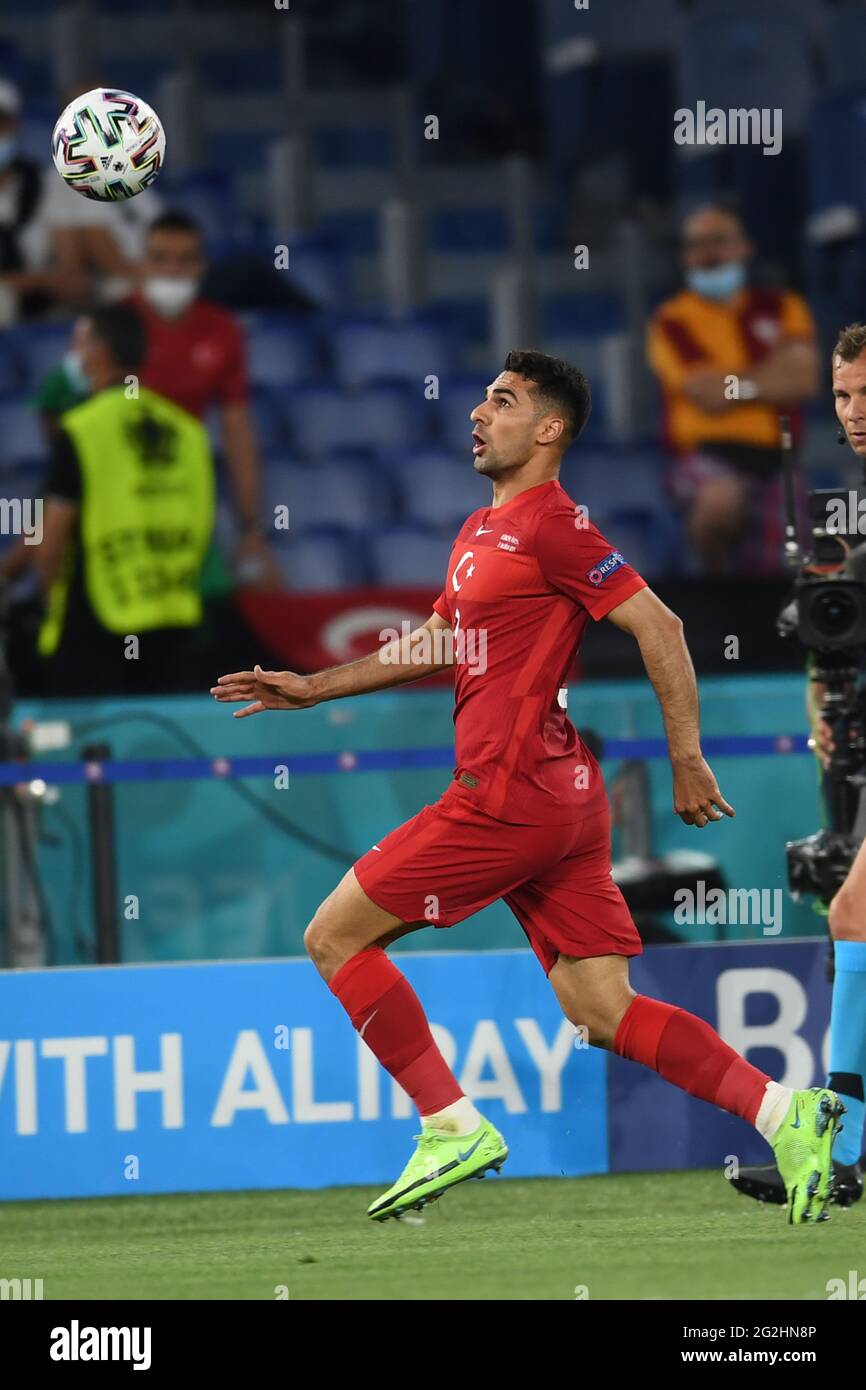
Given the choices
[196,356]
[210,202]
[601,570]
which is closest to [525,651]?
[601,570]

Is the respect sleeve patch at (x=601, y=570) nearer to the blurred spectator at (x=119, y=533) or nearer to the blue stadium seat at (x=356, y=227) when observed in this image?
the blurred spectator at (x=119, y=533)

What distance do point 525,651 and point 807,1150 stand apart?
1.17 metres

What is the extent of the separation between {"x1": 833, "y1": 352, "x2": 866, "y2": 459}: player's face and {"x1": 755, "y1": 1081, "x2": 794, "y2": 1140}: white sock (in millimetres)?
1377

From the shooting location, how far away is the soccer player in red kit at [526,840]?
15.9ft

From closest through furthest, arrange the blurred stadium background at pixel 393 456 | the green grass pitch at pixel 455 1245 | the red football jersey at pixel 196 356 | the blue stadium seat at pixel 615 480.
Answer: the green grass pitch at pixel 455 1245
the blurred stadium background at pixel 393 456
the red football jersey at pixel 196 356
the blue stadium seat at pixel 615 480

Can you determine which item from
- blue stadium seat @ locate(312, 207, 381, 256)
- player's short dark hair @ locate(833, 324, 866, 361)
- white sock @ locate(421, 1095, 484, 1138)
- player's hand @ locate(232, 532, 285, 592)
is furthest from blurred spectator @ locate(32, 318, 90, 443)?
white sock @ locate(421, 1095, 484, 1138)

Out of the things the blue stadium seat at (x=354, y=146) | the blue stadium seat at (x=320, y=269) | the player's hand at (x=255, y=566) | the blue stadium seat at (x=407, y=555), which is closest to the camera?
the player's hand at (x=255, y=566)

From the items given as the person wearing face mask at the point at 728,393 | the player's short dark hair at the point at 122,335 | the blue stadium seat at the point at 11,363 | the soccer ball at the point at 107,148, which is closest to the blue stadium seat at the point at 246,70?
the blue stadium seat at the point at 11,363

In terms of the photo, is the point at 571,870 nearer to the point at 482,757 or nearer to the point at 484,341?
the point at 482,757

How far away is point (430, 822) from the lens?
195 inches

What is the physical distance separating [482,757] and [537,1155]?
5.77 ft

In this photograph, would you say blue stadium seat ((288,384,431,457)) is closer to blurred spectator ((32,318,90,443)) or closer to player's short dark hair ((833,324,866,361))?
blurred spectator ((32,318,90,443))

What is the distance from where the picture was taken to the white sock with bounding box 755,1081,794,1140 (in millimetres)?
4867

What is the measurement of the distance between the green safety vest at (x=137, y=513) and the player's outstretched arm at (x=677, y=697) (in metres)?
3.85
